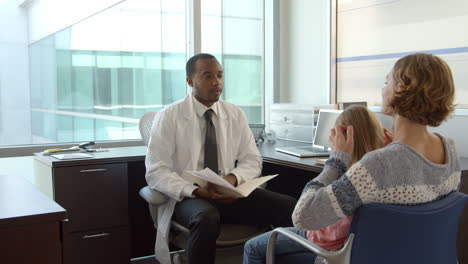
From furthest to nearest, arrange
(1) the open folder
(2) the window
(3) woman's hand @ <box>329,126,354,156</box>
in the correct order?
1. (2) the window
2. (1) the open folder
3. (3) woman's hand @ <box>329,126,354,156</box>

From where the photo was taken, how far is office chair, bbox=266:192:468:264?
1.41 m

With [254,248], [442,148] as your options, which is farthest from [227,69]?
[442,148]

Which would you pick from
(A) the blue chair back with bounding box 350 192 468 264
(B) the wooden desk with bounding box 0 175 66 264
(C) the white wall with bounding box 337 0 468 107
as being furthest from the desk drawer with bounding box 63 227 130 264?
(C) the white wall with bounding box 337 0 468 107

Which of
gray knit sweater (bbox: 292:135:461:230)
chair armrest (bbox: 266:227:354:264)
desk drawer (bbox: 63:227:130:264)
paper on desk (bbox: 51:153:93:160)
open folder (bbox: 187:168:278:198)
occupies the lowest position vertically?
desk drawer (bbox: 63:227:130:264)

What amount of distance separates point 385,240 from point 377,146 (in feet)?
1.20

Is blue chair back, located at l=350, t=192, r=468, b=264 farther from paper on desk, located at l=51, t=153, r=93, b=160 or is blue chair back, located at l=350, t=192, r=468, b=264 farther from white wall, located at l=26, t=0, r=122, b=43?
white wall, located at l=26, t=0, r=122, b=43

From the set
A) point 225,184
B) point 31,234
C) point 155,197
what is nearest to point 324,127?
point 225,184

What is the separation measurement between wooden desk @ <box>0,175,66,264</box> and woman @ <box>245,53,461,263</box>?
75 cm

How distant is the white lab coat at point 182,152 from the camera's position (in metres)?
2.61

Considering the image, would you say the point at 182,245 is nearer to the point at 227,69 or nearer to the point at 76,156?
the point at 76,156

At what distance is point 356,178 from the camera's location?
143cm

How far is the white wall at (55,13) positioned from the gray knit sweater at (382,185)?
2.82 m

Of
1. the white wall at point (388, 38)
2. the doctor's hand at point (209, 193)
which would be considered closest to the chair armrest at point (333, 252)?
the doctor's hand at point (209, 193)

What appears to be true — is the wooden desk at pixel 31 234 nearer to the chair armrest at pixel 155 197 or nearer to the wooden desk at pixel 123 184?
the chair armrest at pixel 155 197
